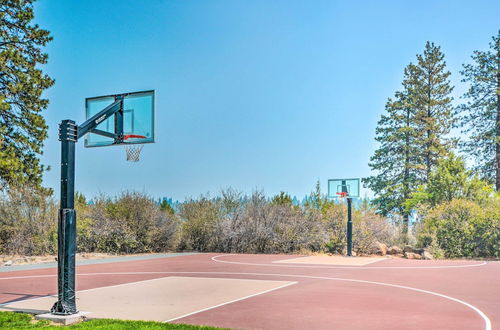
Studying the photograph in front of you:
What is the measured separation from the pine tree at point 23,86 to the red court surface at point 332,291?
27.7 feet

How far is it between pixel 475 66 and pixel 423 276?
2990 cm

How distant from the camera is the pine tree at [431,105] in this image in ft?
134

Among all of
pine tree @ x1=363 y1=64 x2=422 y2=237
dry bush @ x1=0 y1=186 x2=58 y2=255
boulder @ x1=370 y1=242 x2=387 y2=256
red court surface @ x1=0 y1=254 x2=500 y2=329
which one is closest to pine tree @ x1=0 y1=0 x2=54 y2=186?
dry bush @ x1=0 y1=186 x2=58 y2=255

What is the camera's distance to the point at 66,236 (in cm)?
810

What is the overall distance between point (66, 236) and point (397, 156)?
120 feet

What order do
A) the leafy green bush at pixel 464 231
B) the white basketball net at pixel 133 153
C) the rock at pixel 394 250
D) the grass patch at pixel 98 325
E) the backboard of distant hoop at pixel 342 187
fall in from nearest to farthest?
the grass patch at pixel 98 325, the white basketball net at pixel 133 153, the leafy green bush at pixel 464 231, the rock at pixel 394 250, the backboard of distant hoop at pixel 342 187

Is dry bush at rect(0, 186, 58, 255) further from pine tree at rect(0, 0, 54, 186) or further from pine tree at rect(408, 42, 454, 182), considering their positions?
pine tree at rect(408, 42, 454, 182)

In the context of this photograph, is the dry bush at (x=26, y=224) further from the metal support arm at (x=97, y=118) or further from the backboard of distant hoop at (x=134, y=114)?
the metal support arm at (x=97, y=118)

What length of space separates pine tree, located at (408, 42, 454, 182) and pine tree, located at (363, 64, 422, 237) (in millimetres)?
440

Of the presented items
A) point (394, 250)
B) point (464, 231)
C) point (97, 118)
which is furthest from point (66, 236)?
point (464, 231)

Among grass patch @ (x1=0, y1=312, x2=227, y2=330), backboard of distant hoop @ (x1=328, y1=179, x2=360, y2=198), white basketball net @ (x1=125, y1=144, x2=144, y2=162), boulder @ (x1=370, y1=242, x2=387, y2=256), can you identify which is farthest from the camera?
backboard of distant hoop @ (x1=328, y1=179, x2=360, y2=198)

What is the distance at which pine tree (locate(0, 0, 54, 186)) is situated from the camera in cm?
2294

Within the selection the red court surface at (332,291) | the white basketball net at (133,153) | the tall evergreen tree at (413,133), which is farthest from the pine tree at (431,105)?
the white basketball net at (133,153)

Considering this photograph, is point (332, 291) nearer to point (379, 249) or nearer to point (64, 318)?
point (64, 318)
